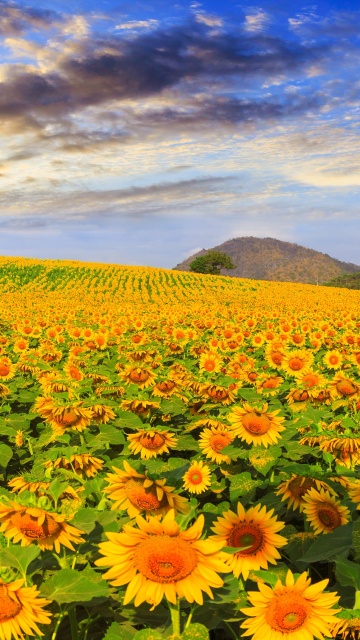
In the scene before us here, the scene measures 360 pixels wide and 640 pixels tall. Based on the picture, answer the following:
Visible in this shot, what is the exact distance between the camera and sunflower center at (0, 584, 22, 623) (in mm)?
1967

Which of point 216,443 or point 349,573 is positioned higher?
point 349,573

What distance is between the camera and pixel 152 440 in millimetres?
4477

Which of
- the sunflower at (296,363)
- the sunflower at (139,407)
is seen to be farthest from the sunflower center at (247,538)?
the sunflower at (296,363)

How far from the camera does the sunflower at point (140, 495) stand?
2625 mm

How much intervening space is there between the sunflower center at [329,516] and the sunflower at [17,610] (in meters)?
1.68

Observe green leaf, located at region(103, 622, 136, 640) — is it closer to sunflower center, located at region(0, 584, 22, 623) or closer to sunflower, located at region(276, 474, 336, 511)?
sunflower center, located at region(0, 584, 22, 623)

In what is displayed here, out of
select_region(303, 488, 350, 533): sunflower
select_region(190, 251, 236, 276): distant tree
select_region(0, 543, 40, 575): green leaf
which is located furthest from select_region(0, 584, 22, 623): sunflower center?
select_region(190, 251, 236, 276): distant tree

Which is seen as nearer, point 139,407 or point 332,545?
point 332,545

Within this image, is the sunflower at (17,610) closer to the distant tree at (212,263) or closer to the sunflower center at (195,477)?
the sunflower center at (195,477)

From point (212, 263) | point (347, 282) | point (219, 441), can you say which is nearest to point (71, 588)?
point (219, 441)

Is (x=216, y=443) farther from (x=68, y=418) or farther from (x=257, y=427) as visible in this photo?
(x=68, y=418)

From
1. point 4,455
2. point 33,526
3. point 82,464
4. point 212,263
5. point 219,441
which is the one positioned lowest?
point 4,455

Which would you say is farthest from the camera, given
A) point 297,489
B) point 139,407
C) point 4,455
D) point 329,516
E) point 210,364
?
point 210,364

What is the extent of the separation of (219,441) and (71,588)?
243 centimetres
